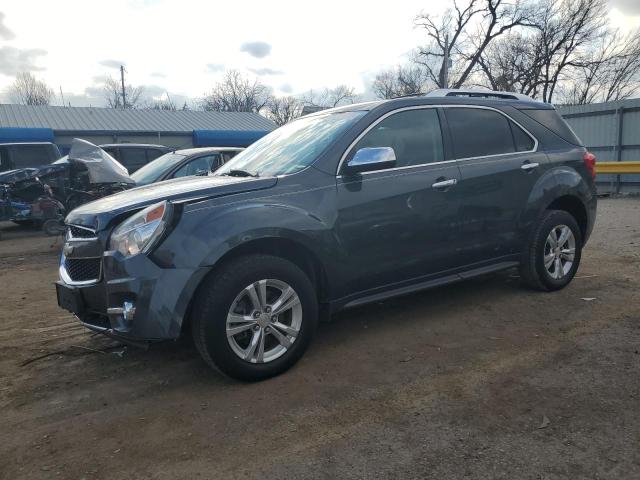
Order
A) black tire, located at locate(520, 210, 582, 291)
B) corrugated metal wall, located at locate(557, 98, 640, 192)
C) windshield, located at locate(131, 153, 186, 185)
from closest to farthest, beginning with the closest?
black tire, located at locate(520, 210, 582, 291)
windshield, located at locate(131, 153, 186, 185)
corrugated metal wall, located at locate(557, 98, 640, 192)

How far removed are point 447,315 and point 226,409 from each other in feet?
7.54

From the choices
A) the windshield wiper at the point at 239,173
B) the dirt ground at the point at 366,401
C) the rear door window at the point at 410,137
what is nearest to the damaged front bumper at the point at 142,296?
the dirt ground at the point at 366,401

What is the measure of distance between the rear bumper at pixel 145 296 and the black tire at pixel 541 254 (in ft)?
10.5

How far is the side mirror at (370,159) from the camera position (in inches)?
144

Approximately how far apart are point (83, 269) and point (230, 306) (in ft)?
3.54

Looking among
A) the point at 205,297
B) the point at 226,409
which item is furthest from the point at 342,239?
the point at 226,409

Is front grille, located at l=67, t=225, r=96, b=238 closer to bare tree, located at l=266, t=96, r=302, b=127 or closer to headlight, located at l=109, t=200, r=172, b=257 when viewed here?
headlight, located at l=109, t=200, r=172, b=257

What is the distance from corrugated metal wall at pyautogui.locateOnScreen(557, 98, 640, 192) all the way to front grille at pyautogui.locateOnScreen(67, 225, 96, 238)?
15441mm

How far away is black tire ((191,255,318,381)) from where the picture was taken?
3119 millimetres

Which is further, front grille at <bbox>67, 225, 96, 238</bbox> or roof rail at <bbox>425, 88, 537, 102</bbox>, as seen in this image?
roof rail at <bbox>425, 88, 537, 102</bbox>

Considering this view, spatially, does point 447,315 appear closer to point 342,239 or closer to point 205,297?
point 342,239

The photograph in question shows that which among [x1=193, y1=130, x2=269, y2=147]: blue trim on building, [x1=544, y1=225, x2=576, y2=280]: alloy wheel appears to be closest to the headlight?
[x1=544, y1=225, x2=576, y2=280]: alloy wheel

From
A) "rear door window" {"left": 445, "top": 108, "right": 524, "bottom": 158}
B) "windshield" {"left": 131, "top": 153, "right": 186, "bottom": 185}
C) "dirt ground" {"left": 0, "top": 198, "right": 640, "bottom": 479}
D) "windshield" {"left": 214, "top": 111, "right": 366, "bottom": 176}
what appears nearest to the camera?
"dirt ground" {"left": 0, "top": 198, "right": 640, "bottom": 479}

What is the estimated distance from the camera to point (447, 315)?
14.9ft
